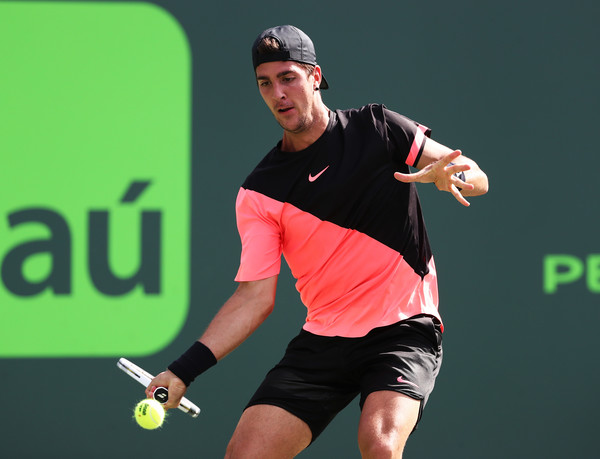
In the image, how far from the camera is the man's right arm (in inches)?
119

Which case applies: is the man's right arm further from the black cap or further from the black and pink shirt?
the black cap

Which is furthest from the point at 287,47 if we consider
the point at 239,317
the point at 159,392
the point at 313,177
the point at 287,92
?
the point at 159,392

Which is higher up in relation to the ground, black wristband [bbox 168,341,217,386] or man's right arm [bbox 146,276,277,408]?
man's right arm [bbox 146,276,277,408]

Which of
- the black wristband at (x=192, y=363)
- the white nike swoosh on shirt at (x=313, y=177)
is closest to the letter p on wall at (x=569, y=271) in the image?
the white nike swoosh on shirt at (x=313, y=177)

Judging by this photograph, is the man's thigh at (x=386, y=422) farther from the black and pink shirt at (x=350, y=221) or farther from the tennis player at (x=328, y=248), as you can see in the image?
A: the black and pink shirt at (x=350, y=221)

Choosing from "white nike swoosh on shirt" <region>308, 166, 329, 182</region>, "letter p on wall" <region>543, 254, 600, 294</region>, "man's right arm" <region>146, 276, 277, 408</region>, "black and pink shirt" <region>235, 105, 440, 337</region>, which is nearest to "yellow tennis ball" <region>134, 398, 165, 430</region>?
"man's right arm" <region>146, 276, 277, 408</region>

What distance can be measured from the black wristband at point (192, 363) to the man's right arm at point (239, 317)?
0.03 metres

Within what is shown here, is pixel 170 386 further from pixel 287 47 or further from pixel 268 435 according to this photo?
pixel 287 47

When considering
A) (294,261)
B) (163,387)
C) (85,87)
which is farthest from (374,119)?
(85,87)

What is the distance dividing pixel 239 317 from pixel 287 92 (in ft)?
2.57

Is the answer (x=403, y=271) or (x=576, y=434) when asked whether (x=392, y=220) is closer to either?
(x=403, y=271)

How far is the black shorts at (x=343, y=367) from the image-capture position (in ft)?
10.0

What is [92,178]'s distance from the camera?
496 centimetres

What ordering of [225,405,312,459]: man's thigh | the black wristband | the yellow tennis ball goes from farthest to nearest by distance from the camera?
1. [225,405,312,459]: man's thigh
2. the black wristband
3. the yellow tennis ball
